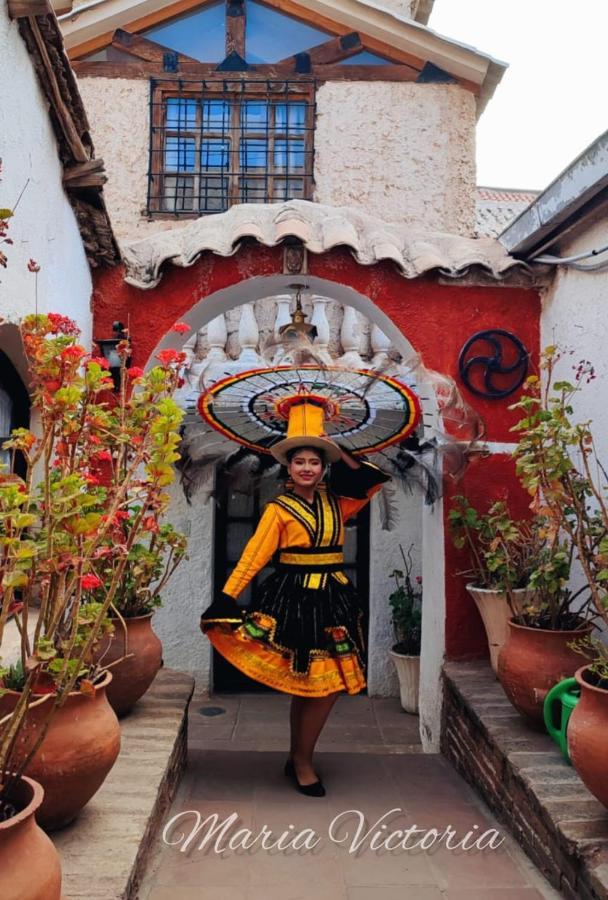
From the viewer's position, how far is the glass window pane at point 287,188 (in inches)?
316

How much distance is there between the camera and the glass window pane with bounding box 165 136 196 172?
802 cm

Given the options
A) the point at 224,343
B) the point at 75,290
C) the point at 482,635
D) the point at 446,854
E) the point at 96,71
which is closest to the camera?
the point at 446,854

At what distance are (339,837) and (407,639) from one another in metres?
3.91

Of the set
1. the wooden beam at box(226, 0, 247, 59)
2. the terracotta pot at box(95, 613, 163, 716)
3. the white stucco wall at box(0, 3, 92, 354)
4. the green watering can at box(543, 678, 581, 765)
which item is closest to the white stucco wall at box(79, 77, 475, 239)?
the wooden beam at box(226, 0, 247, 59)

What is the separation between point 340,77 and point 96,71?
8.36 feet

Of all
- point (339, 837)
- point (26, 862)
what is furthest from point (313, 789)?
point (26, 862)

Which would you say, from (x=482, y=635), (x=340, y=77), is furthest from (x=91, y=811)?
(x=340, y=77)

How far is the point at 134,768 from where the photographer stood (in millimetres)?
3256

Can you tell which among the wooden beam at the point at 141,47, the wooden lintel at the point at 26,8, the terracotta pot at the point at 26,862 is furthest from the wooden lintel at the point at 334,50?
the terracotta pot at the point at 26,862

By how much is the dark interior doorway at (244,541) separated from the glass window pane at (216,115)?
3.76 m

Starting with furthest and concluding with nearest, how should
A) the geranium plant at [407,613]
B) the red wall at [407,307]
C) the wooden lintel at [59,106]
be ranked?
the geranium plant at [407,613] → the red wall at [407,307] → the wooden lintel at [59,106]

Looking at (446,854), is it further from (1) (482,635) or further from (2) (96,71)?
(2) (96,71)

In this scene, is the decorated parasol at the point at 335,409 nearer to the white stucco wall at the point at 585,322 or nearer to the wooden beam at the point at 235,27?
the white stucco wall at the point at 585,322

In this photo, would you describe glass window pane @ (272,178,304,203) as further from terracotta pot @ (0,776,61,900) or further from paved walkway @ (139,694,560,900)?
terracotta pot @ (0,776,61,900)
